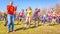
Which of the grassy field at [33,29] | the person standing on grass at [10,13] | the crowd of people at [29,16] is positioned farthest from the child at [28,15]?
the person standing on grass at [10,13]

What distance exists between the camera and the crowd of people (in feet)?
39.8

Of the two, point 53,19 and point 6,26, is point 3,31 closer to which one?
point 6,26

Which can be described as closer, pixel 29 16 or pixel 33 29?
pixel 33 29

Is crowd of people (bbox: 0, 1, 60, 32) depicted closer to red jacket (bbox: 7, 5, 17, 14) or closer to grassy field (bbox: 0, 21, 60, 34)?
red jacket (bbox: 7, 5, 17, 14)

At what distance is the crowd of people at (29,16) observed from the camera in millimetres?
12117

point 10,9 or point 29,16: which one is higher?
point 10,9

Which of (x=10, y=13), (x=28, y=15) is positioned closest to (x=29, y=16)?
(x=28, y=15)

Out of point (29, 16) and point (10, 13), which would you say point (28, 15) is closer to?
point (29, 16)

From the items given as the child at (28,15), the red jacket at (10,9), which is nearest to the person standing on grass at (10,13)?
the red jacket at (10,9)

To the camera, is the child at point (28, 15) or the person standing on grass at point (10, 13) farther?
the child at point (28, 15)

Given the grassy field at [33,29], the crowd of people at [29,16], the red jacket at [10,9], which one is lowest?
the grassy field at [33,29]

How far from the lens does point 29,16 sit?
12875mm

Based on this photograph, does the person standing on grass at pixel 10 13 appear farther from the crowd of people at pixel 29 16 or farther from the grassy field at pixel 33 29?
the grassy field at pixel 33 29

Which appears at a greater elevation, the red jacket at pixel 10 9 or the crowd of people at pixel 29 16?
the red jacket at pixel 10 9
